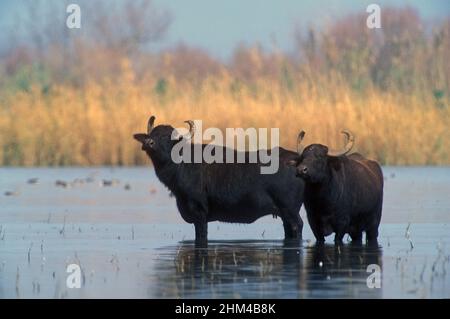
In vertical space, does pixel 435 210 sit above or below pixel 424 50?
below

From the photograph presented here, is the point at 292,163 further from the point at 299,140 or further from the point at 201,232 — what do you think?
the point at 201,232

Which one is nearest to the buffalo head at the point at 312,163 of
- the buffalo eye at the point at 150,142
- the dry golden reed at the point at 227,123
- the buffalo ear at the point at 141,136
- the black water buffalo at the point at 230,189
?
the black water buffalo at the point at 230,189

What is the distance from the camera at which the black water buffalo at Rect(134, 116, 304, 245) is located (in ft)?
53.8

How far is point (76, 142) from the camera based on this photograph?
28922mm

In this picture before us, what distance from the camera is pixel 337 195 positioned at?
1548cm

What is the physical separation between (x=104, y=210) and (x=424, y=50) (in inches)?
603

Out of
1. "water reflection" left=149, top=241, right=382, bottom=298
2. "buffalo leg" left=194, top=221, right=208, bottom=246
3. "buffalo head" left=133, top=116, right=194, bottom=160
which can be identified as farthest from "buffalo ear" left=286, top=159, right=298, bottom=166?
"buffalo head" left=133, top=116, right=194, bottom=160

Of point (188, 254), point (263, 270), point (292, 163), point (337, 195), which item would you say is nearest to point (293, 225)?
point (337, 195)

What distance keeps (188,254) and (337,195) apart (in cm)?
196

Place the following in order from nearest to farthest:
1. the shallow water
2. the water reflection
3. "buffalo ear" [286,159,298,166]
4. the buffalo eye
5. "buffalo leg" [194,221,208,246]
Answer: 1. the water reflection
2. the shallow water
3. "buffalo ear" [286,159,298,166]
4. "buffalo leg" [194,221,208,246]
5. the buffalo eye

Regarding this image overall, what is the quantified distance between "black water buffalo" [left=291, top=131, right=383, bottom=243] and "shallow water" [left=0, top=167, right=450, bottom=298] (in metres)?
0.27

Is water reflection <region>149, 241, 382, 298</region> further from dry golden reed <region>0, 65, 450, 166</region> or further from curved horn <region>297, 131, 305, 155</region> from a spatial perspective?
dry golden reed <region>0, 65, 450, 166</region>
